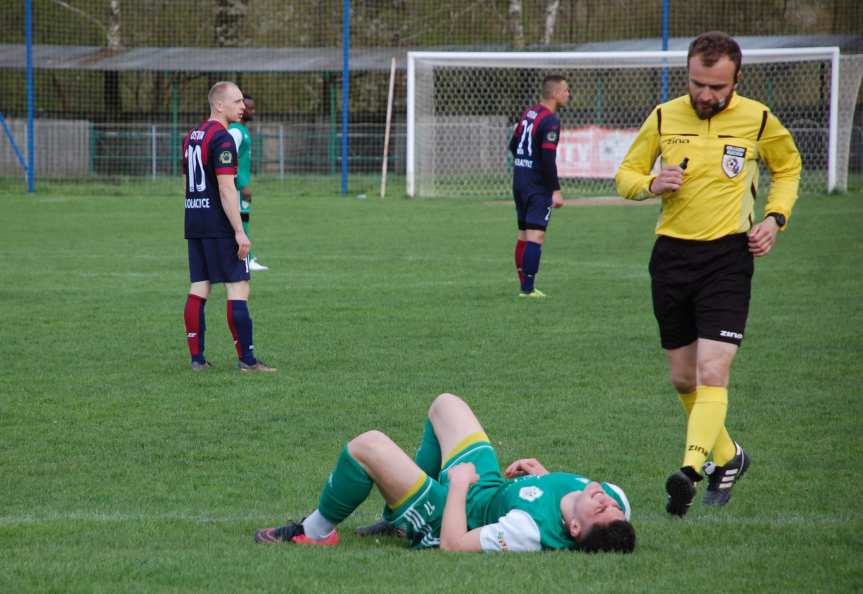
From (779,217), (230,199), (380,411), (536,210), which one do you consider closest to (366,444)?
(779,217)

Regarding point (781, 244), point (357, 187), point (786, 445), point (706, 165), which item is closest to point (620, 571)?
point (706, 165)

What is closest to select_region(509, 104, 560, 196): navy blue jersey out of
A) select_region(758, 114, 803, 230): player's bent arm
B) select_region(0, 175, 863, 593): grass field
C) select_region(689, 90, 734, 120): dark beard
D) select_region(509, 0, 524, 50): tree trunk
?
select_region(0, 175, 863, 593): grass field

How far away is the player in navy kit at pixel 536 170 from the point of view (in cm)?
1290

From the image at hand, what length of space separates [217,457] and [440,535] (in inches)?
83.7

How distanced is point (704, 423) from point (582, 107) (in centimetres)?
2708

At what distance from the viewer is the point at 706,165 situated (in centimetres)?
571

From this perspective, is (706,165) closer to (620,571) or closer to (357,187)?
(620,571)

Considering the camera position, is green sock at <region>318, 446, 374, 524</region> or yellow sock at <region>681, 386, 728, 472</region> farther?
yellow sock at <region>681, 386, 728, 472</region>

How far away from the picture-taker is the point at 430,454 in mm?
5289

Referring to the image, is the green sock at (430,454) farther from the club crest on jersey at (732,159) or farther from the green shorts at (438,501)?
the club crest on jersey at (732,159)

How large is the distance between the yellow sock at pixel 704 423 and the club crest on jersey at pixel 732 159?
3.25 ft

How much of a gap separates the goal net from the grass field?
10.4 m

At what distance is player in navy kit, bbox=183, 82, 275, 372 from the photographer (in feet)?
28.9

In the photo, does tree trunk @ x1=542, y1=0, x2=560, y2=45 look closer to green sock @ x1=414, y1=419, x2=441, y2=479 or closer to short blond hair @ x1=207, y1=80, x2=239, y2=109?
short blond hair @ x1=207, y1=80, x2=239, y2=109
